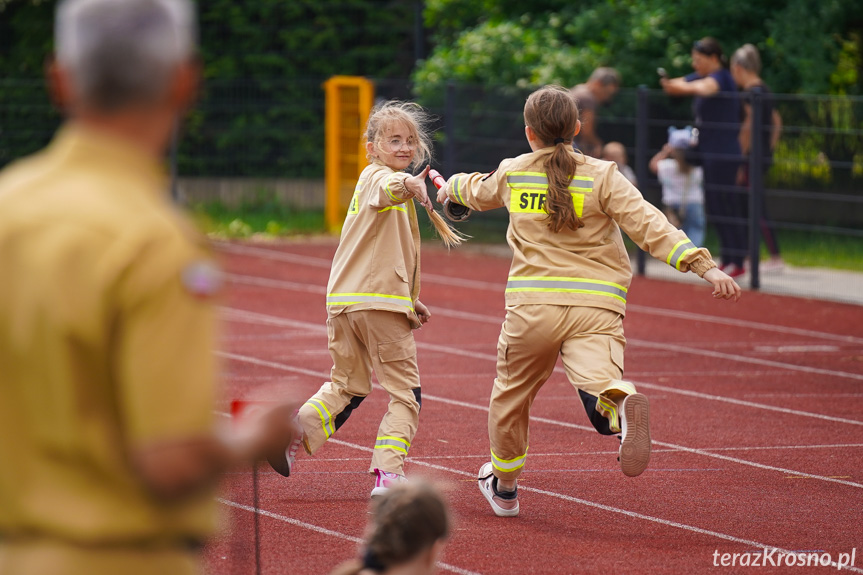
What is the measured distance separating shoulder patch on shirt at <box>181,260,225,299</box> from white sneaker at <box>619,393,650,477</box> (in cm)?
346

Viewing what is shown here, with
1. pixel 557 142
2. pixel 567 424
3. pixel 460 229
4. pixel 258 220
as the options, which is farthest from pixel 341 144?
pixel 557 142

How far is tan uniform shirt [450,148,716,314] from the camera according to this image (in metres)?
5.62

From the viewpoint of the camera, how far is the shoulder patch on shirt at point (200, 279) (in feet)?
6.64

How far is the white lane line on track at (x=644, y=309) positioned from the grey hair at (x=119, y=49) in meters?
10.2

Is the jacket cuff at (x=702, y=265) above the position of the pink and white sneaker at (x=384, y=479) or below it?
above

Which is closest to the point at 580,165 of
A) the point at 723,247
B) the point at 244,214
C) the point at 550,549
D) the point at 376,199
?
the point at 376,199

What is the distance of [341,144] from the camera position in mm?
20453

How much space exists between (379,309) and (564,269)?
93cm

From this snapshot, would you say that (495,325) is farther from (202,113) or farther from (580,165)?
(202,113)

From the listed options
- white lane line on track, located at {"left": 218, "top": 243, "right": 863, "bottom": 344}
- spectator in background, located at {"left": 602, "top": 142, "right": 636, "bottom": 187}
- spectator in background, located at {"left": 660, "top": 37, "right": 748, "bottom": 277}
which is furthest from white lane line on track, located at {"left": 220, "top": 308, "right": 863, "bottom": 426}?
spectator in background, located at {"left": 660, "top": 37, "right": 748, "bottom": 277}

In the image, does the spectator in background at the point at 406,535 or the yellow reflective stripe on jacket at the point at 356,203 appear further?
the yellow reflective stripe on jacket at the point at 356,203

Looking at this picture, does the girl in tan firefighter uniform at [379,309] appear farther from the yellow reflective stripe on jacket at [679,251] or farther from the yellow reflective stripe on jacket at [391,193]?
the yellow reflective stripe on jacket at [679,251]

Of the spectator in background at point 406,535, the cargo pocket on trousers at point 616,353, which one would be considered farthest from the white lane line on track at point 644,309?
the spectator in background at point 406,535

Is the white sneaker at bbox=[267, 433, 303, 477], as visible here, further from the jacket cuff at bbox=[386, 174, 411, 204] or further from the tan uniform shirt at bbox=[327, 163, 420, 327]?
the jacket cuff at bbox=[386, 174, 411, 204]
